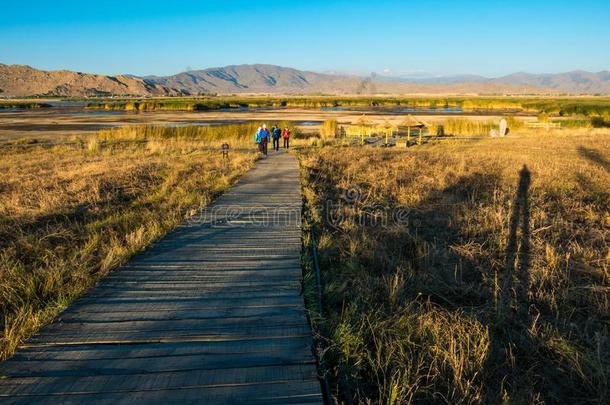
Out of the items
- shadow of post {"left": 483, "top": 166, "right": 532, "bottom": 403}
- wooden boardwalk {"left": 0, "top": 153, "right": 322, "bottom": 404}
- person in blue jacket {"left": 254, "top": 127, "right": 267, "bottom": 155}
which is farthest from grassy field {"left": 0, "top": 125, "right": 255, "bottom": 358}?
shadow of post {"left": 483, "top": 166, "right": 532, "bottom": 403}

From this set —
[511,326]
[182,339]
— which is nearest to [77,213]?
[182,339]

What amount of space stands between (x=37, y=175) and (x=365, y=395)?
13366 millimetres

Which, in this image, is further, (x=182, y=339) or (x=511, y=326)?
(x=511, y=326)

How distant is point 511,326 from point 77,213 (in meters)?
8.07

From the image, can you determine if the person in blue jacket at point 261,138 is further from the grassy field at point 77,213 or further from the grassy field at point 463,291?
the grassy field at point 463,291

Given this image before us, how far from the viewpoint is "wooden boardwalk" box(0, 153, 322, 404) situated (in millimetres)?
2848

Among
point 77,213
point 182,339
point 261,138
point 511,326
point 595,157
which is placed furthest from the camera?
point 261,138

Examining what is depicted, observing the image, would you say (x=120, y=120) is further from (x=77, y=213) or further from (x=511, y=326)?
(x=511, y=326)

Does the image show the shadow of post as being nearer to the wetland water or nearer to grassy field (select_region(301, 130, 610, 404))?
grassy field (select_region(301, 130, 610, 404))

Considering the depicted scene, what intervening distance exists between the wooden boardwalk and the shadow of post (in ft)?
5.33

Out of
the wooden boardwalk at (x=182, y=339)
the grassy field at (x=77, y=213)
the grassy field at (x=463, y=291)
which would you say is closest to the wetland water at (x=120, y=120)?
the grassy field at (x=77, y=213)

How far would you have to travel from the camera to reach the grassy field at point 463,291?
3395 millimetres

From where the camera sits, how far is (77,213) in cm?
866

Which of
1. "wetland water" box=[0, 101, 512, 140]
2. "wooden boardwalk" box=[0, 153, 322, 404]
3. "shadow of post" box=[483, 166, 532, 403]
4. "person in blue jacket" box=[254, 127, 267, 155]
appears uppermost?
"wetland water" box=[0, 101, 512, 140]
